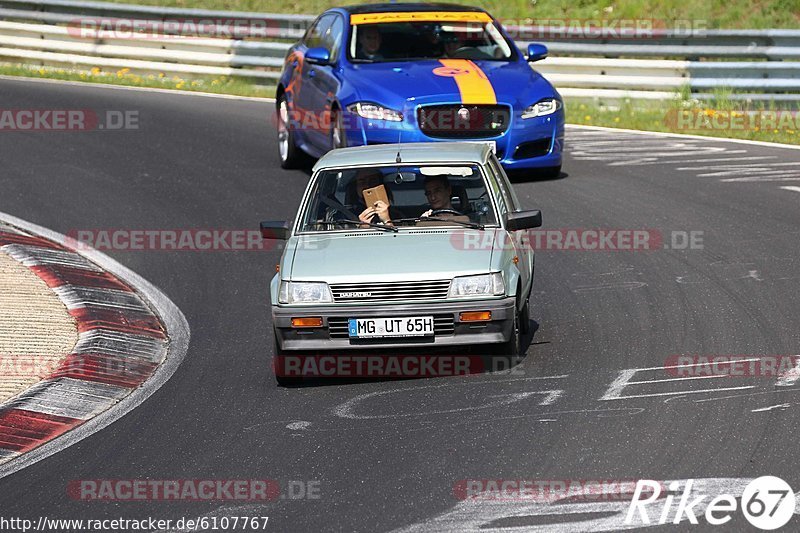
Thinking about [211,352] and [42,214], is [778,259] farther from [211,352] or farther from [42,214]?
[42,214]

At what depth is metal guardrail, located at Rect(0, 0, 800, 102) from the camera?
1952 centimetres

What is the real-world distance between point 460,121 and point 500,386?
6.41m

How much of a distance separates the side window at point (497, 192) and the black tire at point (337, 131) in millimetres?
4917

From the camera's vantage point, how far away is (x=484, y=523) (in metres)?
6.26

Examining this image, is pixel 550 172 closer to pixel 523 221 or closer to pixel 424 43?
pixel 424 43

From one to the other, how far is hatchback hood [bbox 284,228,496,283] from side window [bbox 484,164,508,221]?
12.0 inches

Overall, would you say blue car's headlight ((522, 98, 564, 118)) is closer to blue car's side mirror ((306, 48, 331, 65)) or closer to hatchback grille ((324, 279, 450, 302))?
blue car's side mirror ((306, 48, 331, 65))

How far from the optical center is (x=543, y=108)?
49.3ft

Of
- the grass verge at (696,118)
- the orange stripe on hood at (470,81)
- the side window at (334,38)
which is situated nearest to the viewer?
the orange stripe on hood at (470,81)

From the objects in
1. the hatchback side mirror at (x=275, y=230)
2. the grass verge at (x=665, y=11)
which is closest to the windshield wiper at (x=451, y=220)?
the hatchback side mirror at (x=275, y=230)

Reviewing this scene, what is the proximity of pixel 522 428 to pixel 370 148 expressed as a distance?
131 inches

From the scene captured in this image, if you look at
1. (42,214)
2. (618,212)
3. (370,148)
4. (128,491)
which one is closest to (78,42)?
(42,214)

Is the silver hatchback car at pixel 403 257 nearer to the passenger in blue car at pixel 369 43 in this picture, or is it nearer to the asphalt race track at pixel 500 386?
the asphalt race track at pixel 500 386

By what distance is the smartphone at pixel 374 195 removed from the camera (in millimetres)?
9742
